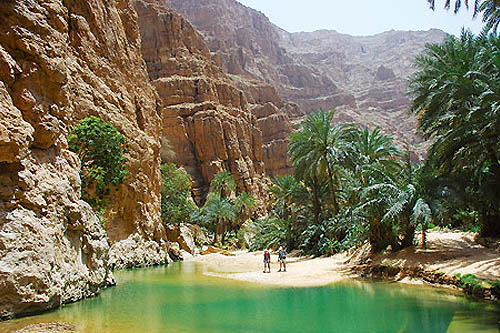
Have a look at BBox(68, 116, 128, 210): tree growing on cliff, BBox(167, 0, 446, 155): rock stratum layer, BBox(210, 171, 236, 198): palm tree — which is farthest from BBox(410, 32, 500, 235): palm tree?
BBox(167, 0, 446, 155): rock stratum layer

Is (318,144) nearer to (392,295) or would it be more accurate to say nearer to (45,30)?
(392,295)

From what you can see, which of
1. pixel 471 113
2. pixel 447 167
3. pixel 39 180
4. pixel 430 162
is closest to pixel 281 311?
pixel 39 180

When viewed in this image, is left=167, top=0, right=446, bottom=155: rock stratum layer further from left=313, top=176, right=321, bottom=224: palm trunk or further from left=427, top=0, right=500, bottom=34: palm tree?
left=427, top=0, right=500, bottom=34: palm tree

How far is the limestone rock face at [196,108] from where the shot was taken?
205 ft

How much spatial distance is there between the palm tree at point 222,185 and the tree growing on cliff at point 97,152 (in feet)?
116

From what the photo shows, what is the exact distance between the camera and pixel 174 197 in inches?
1476

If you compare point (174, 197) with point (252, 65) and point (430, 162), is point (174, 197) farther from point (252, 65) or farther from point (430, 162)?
point (252, 65)

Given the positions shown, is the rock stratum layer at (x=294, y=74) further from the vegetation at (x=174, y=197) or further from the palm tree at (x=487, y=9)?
the palm tree at (x=487, y=9)

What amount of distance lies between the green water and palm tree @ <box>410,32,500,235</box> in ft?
17.7

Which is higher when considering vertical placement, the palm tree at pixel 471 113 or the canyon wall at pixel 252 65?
the canyon wall at pixel 252 65

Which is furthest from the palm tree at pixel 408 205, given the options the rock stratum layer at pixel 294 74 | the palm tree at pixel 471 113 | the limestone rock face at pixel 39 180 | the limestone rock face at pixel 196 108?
the rock stratum layer at pixel 294 74

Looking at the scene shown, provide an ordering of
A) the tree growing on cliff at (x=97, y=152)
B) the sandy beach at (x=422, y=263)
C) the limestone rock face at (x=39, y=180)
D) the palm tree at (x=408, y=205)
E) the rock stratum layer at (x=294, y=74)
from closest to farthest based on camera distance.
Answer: the limestone rock face at (x=39, y=180), the sandy beach at (x=422, y=263), the palm tree at (x=408, y=205), the tree growing on cliff at (x=97, y=152), the rock stratum layer at (x=294, y=74)

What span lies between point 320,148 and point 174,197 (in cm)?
1702

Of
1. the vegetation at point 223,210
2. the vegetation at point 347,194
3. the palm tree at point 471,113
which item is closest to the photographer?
the palm tree at point 471,113
